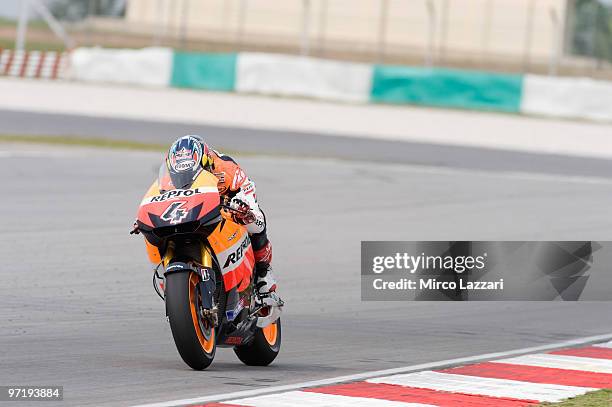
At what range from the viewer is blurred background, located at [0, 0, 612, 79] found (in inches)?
1278

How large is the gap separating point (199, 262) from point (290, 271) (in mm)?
4833

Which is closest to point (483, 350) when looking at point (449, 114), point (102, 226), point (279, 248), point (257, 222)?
point (257, 222)

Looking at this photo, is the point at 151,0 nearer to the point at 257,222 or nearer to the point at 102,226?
the point at 102,226

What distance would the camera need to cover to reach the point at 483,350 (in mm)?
8648

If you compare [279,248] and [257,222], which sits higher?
[257,222]

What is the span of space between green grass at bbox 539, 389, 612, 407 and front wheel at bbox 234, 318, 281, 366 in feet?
5.86

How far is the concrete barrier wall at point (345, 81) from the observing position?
30.1 metres

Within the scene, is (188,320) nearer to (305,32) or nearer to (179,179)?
(179,179)

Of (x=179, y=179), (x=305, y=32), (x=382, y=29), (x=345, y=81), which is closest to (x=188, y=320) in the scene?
(x=179, y=179)

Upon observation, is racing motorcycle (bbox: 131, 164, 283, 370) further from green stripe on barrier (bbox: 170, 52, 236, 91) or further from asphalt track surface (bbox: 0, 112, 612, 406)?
green stripe on barrier (bbox: 170, 52, 236, 91)

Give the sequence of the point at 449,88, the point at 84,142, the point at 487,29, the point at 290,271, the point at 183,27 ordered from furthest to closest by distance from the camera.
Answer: the point at 487,29 → the point at 183,27 → the point at 449,88 → the point at 84,142 → the point at 290,271

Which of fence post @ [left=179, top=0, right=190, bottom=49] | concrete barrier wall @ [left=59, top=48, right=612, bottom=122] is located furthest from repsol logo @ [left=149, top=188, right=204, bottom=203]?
fence post @ [left=179, top=0, right=190, bottom=49]

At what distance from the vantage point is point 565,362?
Answer: 8227 mm

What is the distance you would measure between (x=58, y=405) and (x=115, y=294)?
4074 millimetres
